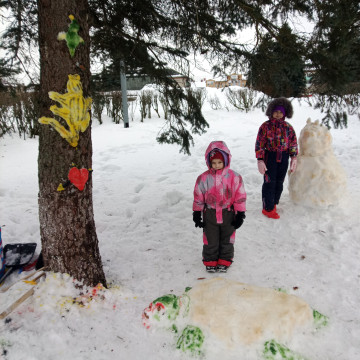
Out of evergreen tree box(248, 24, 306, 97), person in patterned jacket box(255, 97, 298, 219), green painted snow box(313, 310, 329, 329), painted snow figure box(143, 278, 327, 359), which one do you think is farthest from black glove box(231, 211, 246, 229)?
evergreen tree box(248, 24, 306, 97)

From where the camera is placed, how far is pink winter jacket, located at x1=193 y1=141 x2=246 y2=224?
8.10 feet

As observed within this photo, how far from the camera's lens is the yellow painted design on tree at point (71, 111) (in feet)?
6.33

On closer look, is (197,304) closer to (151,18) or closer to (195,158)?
(151,18)

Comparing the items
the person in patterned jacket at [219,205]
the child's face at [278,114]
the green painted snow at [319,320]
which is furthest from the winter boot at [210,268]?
the child's face at [278,114]

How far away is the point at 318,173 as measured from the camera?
3.62 metres

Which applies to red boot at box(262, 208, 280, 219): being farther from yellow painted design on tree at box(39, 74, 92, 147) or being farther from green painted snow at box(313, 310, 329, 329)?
yellow painted design on tree at box(39, 74, 92, 147)

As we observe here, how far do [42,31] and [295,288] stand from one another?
8.61 feet

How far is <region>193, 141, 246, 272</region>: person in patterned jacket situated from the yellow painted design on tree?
3.39 ft

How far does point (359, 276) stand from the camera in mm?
2451

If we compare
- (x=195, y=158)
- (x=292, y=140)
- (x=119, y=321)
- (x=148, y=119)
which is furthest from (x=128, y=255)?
(x=148, y=119)

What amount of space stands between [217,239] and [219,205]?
13.6 inches

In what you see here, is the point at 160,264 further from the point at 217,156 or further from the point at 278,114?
the point at 278,114

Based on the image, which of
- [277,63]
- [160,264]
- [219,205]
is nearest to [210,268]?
[160,264]

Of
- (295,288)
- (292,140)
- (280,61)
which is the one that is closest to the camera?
(295,288)
